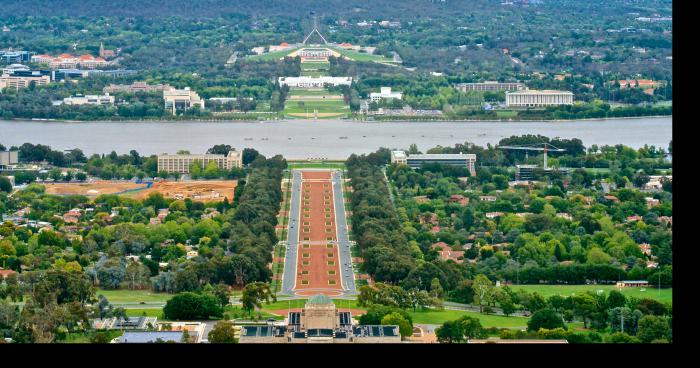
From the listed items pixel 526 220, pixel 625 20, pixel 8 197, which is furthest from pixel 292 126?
pixel 625 20

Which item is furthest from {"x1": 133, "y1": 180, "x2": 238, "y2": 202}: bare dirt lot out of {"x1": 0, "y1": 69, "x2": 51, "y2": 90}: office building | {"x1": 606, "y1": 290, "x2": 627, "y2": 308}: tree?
{"x1": 0, "y1": 69, "x2": 51, "y2": 90}: office building

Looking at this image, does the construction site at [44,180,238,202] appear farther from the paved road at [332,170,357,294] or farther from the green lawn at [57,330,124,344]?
the green lawn at [57,330,124,344]

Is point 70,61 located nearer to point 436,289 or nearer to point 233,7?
point 233,7

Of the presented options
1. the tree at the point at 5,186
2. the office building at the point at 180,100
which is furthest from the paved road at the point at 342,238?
the office building at the point at 180,100

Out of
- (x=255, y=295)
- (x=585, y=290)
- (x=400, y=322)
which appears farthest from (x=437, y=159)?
(x=400, y=322)

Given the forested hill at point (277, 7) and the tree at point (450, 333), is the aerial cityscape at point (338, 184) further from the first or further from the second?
the forested hill at point (277, 7)
